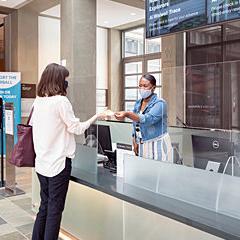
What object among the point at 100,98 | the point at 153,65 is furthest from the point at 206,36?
the point at 153,65

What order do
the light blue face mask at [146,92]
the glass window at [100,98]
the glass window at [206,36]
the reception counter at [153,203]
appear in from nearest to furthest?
1. the reception counter at [153,203]
2. the light blue face mask at [146,92]
3. the glass window at [100,98]
4. the glass window at [206,36]

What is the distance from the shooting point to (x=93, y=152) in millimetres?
2885

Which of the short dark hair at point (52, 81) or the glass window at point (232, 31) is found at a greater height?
the glass window at point (232, 31)

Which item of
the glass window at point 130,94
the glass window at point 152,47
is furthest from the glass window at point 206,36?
the glass window at point 130,94

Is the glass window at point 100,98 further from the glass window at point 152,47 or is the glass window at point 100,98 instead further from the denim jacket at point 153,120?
the glass window at point 152,47

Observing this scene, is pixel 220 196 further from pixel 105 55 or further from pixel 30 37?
pixel 105 55

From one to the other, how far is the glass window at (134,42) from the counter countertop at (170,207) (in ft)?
27.6

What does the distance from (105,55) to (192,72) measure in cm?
801

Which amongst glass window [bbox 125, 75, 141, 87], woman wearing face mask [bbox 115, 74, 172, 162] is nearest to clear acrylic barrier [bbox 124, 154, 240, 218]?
woman wearing face mask [bbox 115, 74, 172, 162]

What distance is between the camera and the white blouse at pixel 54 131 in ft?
7.16

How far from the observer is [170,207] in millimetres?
1891

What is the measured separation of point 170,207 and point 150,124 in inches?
33.0

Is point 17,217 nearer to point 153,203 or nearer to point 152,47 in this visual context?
point 153,203

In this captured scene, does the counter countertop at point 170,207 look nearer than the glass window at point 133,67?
Yes
